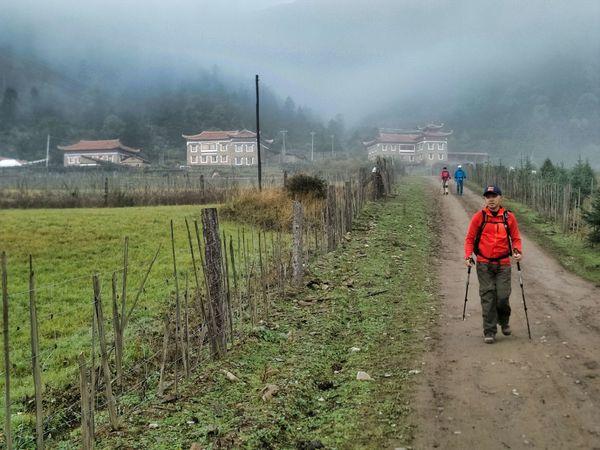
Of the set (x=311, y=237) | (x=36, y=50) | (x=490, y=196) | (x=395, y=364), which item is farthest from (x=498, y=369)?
(x=36, y=50)

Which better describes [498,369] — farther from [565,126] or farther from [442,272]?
[565,126]

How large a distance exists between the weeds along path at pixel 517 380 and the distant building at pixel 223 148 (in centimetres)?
7257

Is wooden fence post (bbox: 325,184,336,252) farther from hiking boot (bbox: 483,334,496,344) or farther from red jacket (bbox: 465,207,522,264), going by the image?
hiking boot (bbox: 483,334,496,344)

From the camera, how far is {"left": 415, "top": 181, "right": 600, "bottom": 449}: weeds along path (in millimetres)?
4807

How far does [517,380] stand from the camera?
5.93m

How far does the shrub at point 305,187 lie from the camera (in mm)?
22266

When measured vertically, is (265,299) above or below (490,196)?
below

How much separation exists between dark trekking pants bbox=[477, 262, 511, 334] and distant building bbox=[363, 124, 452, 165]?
82458 mm

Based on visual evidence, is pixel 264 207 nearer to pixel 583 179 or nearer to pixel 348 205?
pixel 348 205

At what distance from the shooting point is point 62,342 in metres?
9.96

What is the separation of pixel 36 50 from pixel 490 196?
18530 cm

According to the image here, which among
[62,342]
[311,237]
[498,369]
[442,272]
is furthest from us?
[311,237]

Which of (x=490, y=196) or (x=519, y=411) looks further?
(x=490, y=196)

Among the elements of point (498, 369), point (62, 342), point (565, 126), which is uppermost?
point (565, 126)
